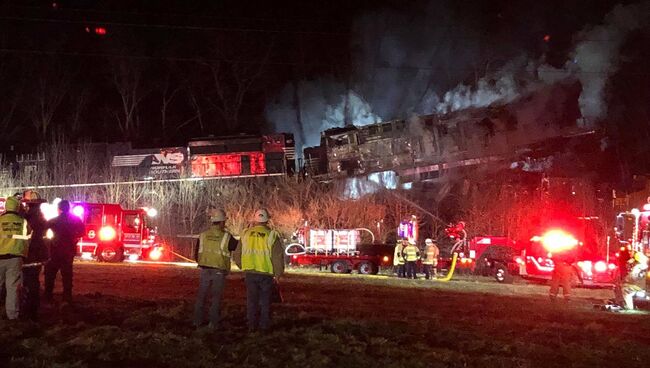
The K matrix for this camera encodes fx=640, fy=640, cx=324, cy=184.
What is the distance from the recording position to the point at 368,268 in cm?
2422

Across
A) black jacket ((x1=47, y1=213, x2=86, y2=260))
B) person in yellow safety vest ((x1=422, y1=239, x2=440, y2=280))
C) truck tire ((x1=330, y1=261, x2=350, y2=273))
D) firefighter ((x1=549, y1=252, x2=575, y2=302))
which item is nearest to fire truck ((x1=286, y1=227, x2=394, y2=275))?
truck tire ((x1=330, y1=261, x2=350, y2=273))

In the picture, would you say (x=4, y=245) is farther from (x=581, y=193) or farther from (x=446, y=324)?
(x=581, y=193)

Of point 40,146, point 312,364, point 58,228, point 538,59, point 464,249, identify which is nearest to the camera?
point 312,364

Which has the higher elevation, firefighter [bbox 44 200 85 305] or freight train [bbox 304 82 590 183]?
freight train [bbox 304 82 590 183]

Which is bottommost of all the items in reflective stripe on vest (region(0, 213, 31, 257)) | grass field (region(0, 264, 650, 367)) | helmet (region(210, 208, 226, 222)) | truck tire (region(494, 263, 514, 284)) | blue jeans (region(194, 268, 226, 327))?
truck tire (region(494, 263, 514, 284))

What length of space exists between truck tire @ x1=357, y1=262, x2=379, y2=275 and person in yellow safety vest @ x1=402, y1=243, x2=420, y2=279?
2410mm

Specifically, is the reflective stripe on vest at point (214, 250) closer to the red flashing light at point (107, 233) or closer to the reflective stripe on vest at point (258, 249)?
the reflective stripe on vest at point (258, 249)

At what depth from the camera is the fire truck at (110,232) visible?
82.4 ft

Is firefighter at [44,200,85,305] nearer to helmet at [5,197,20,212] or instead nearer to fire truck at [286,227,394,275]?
helmet at [5,197,20,212]

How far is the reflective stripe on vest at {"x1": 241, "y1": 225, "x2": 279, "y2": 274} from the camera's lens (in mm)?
9133

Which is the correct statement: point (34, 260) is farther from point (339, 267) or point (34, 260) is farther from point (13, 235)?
point (339, 267)

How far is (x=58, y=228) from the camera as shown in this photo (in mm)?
10609

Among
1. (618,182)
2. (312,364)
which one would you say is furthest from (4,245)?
(618,182)

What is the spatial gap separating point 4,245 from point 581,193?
31.8 metres
